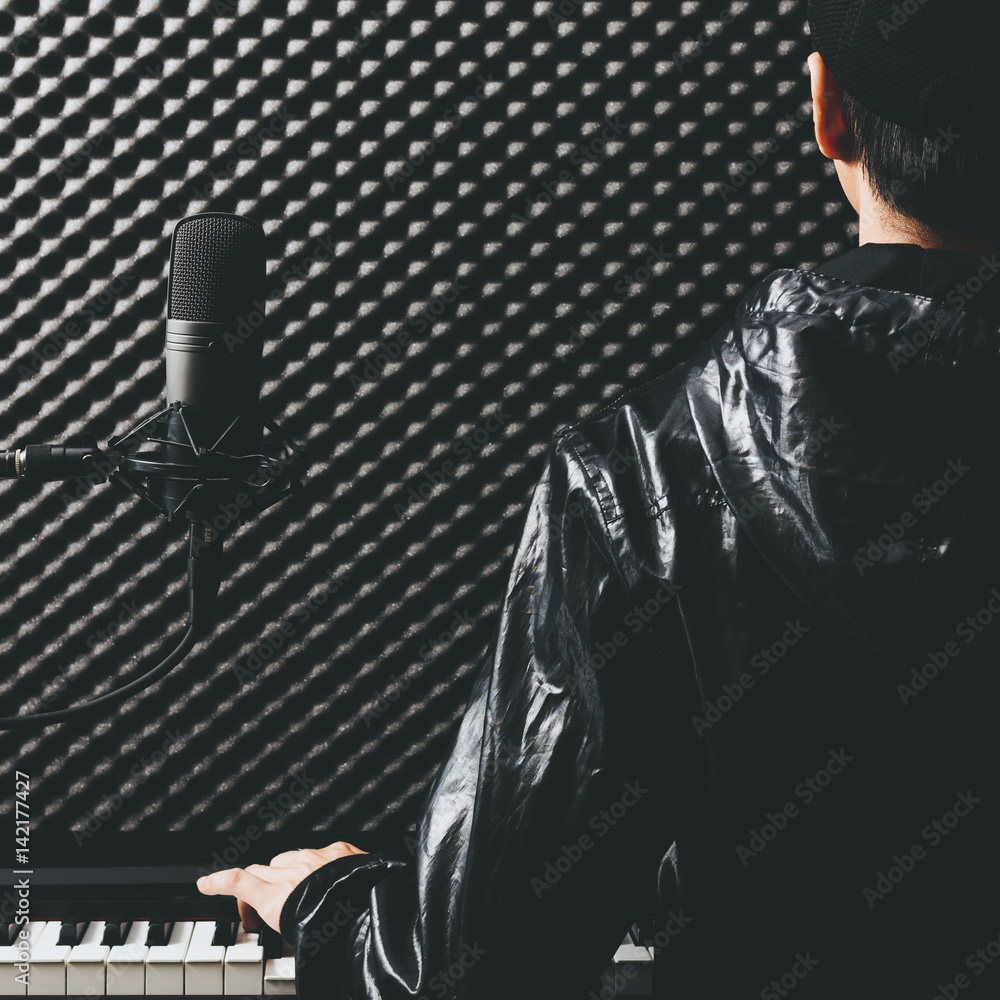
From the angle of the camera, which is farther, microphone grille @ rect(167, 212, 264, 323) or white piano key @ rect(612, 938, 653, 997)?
white piano key @ rect(612, 938, 653, 997)

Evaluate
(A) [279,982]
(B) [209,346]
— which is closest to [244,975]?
(A) [279,982]

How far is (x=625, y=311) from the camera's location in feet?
3.64

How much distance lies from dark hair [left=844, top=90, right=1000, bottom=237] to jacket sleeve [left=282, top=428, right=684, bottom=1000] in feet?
0.75

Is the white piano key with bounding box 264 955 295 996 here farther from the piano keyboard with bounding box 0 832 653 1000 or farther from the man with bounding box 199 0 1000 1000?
the man with bounding box 199 0 1000 1000

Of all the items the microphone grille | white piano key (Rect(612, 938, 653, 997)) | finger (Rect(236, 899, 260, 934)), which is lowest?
white piano key (Rect(612, 938, 653, 997))

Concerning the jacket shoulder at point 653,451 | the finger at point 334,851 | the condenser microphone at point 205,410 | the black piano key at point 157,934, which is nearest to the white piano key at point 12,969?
the black piano key at point 157,934

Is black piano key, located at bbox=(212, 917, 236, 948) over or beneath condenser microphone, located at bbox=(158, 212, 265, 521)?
beneath

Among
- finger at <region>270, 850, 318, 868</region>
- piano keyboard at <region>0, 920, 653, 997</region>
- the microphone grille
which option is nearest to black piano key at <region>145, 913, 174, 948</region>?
piano keyboard at <region>0, 920, 653, 997</region>

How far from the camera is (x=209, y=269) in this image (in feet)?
2.48

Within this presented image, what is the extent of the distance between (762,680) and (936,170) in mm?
289

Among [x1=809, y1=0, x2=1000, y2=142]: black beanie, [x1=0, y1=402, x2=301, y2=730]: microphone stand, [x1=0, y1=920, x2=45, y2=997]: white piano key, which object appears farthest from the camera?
[x1=0, y1=920, x2=45, y2=997]: white piano key

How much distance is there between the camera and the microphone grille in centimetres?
75

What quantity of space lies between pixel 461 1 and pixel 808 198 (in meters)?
0.49

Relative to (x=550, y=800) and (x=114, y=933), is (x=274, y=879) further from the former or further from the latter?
(x=550, y=800)
